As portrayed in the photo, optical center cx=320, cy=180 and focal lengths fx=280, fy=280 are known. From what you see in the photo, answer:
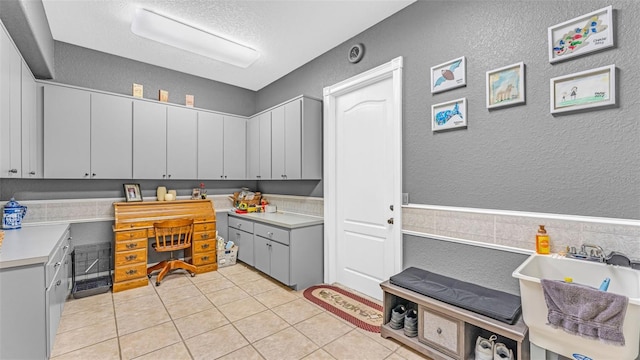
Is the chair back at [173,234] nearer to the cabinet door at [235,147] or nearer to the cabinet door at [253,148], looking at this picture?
the cabinet door at [235,147]

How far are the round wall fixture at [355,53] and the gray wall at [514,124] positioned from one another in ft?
0.59

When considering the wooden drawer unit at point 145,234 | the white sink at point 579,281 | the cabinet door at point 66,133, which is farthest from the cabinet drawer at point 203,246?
the white sink at point 579,281

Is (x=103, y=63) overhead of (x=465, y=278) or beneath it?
overhead

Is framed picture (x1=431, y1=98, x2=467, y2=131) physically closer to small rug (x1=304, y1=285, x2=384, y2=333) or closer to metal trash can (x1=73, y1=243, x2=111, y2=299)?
small rug (x1=304, y1=285, x2=384, y2=333)

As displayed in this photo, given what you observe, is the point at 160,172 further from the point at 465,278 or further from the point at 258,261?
the point at 465,278

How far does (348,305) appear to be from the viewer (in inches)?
112

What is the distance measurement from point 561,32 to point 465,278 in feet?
5.99

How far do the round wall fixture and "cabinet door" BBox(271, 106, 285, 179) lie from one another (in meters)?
1.11

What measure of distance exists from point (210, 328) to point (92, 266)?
2169 mm

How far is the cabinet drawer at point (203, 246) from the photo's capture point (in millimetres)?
3801

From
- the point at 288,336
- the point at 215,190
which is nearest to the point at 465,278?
the point at 288,336

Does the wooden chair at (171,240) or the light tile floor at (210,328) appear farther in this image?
the wooden chair at (171,240)

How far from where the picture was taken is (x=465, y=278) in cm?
224

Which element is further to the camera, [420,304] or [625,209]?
[420,304]
